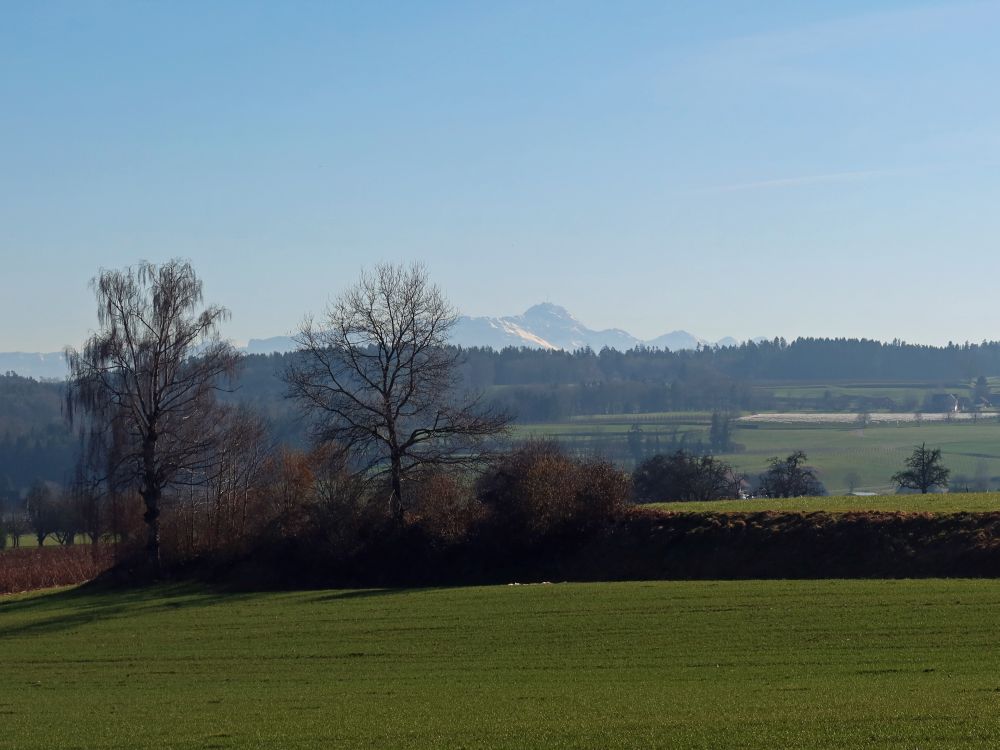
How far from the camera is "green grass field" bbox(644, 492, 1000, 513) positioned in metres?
41.2

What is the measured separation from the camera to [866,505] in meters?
44.2

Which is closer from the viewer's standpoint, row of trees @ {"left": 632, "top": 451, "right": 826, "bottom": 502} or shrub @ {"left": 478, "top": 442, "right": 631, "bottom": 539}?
shrub @ {"left": 478, "top": 442, "right": 631, "bottom": 539}

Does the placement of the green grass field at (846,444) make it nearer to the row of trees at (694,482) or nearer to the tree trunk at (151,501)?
the row of trees at (694,482)

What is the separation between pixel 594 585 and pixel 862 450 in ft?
469

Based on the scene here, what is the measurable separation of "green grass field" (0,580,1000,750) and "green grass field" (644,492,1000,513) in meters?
9.73

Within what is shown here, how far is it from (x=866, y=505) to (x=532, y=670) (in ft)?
80.6

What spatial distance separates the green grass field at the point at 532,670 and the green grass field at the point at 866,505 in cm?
973

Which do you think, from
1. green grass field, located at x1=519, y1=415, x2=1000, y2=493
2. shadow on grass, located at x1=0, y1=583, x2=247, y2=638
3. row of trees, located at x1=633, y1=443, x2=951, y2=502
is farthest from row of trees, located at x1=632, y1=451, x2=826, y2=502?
green grass field, located at x1=519, y1=415, x2=1000, y2=493

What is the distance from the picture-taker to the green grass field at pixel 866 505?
41.2 metres

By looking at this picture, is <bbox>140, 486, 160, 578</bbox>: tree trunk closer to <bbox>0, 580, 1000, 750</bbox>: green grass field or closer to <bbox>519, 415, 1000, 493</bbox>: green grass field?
<bbox>0, 580, 1000, 750</bbox>: green grass field

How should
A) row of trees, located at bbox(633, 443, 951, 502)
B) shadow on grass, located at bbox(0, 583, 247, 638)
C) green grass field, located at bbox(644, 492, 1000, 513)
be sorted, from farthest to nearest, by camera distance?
row of trees, located at bbox(633, 443, 951, 502)
green grass field, located at bbox(644, 492, 1000, 513)
shadow on grass, located at bbox(0, 583, 247, 638)

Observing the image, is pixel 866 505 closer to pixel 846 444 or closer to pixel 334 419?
pixel 334 419

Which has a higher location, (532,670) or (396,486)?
(396,486)

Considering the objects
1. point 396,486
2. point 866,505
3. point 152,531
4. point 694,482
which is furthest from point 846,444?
point 152,531
